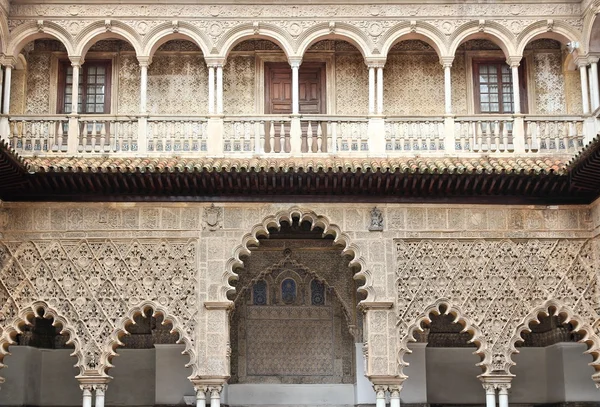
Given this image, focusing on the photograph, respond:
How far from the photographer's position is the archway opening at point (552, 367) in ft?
41.1

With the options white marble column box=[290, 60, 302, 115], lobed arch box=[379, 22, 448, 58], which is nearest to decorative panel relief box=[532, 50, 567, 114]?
lobed arch box=[379, 22, 448, 58]

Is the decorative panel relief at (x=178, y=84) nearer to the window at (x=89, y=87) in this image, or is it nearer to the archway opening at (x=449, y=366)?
the window at (x=89, y=87)

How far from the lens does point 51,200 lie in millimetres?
10977

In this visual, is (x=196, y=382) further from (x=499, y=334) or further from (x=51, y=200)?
(x=499, y=334)

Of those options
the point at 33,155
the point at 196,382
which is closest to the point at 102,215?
the point at 33,155

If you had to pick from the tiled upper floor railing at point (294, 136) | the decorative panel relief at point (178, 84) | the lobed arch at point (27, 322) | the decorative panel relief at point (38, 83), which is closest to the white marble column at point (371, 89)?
the tiled upper floor railing at point (294, 136)

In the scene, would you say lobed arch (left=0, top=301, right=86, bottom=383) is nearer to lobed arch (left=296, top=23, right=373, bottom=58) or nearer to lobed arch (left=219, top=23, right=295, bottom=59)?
Answer: lobed arch (left=219, top=23, right=295, bottom=59)

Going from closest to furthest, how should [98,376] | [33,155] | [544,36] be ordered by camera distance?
[98,376] → [33,155] → [544,36]

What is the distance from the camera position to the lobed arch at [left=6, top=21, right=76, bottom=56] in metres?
11.9

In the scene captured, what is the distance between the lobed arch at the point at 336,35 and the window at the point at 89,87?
269 centimetres

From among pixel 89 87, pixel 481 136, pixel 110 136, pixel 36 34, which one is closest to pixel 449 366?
pixel 481 136

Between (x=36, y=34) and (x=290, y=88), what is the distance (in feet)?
10.9

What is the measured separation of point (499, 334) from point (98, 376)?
14.9ft

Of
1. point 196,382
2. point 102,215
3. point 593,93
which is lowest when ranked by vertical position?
point 196,382
